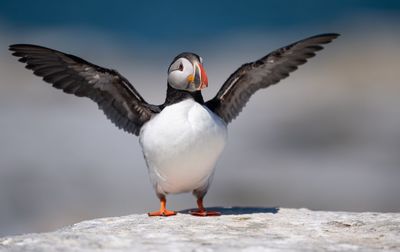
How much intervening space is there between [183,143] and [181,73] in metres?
0.63

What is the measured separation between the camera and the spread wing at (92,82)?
6969mm

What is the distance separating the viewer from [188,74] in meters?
6.54

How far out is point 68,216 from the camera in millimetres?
14484

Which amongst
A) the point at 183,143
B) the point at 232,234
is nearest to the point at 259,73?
the point at 183,143

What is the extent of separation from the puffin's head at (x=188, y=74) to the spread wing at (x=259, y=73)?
22.7 inches

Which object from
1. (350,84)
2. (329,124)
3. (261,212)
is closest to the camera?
(261,212)

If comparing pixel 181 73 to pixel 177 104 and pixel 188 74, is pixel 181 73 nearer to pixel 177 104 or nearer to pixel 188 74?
pixel 188 74

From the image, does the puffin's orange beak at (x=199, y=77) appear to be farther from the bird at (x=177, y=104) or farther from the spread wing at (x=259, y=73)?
the spread wing at (x=259, y=73)

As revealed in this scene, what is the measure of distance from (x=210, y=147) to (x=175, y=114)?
0.41 metres

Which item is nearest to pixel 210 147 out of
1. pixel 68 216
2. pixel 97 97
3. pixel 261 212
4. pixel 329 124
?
pixel 261 212

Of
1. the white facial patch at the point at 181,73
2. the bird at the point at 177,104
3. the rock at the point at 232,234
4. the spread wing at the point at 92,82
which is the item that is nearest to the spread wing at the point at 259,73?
the bird at the point at 177,104

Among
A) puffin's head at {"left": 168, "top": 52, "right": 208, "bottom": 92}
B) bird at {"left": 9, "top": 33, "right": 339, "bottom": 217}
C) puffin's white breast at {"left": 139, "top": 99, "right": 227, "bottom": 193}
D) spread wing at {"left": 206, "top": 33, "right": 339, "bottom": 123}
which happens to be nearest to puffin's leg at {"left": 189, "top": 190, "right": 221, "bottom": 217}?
bird at {"left": 9, "top": 33, "right": 339, "bottom": 217}

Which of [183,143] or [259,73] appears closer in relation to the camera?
→ [183,143]

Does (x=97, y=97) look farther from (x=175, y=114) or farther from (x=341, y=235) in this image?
(x=341, y=235)
